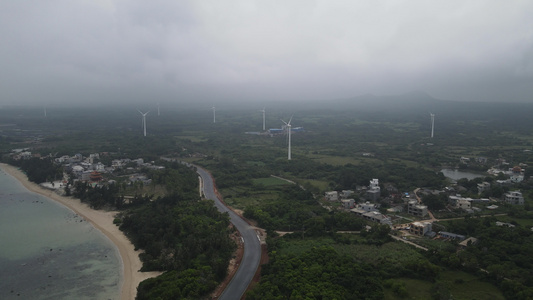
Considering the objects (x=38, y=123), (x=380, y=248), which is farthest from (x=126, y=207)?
(x=38, y=123)

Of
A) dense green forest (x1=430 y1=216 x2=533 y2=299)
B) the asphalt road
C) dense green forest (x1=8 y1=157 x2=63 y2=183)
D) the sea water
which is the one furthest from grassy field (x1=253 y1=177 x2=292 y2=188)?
dense green forest (x1=8 y1=157 x2=63 y2=183)

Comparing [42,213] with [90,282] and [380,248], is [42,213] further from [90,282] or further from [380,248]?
[380,248]

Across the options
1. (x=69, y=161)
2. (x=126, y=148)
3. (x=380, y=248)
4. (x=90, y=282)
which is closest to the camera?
(x=90, y=282)

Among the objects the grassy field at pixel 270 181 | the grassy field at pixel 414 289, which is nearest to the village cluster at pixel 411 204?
the grassy field at pixel 414 289

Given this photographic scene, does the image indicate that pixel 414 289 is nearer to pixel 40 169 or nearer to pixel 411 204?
pixel 411 204

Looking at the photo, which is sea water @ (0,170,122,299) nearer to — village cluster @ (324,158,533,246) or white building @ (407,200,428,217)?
village cluster @ (324,158,533,246)

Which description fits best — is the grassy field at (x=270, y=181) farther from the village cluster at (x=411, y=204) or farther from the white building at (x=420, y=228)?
the white building at (x=420, y=228)

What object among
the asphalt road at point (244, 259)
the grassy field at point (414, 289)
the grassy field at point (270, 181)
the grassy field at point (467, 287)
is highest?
the grassy field at point (270, 181)
